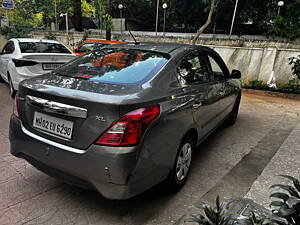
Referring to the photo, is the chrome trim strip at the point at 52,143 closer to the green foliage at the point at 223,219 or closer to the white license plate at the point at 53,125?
the white license plate at the point at 53,125

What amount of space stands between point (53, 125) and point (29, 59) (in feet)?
12.4

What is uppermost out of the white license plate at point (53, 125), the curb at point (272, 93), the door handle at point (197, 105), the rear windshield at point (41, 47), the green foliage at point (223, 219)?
the rear windshield at point (41, 47)

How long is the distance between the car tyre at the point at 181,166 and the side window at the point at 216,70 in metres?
1.31

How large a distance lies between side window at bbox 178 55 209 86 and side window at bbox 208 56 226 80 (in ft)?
0.94

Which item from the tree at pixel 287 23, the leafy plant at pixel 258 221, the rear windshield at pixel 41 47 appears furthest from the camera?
the tree at pixel 287 23

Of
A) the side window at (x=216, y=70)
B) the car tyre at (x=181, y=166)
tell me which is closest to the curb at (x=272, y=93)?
the side window at (x=216, y=70)

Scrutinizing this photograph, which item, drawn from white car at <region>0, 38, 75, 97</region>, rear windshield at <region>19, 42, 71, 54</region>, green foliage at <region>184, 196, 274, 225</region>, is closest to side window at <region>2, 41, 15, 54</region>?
white car at <region>0, 38, 75, 97</region>

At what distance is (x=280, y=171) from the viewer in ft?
10.1

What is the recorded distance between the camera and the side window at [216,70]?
3.65 metres

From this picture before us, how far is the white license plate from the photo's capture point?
6.76 ft

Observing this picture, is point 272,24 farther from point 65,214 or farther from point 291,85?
point 65,214

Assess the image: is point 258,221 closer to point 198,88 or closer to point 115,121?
point 115,121

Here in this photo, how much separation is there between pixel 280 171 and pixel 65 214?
8.47 feet

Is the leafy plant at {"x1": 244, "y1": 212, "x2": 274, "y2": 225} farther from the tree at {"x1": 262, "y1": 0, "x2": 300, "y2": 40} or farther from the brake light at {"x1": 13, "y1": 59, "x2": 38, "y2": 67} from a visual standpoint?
the tree at {"x1": 262, "y1": 0, "x2": 300, "y2": 40}
